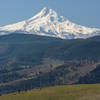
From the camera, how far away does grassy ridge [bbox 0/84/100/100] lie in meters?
95.8

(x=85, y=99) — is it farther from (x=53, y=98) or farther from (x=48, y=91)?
(x=48, y=91)

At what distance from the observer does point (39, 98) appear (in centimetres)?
10075

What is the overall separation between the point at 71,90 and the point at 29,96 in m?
11.7

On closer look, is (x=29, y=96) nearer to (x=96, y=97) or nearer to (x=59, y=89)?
(x=59, y=89)

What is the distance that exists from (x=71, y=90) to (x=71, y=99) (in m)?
8.68

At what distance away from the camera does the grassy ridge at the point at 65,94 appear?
95812 mm

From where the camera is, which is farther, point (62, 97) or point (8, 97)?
point (8, 97)

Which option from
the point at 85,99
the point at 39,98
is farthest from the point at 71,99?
the point at 39,98

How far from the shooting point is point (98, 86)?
340 feet

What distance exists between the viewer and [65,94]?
100 meters

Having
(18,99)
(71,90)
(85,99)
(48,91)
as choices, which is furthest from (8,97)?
(85,99)

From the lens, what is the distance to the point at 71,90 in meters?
103

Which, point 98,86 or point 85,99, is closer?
point 85,99

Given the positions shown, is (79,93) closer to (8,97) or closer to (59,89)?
(59,89)
